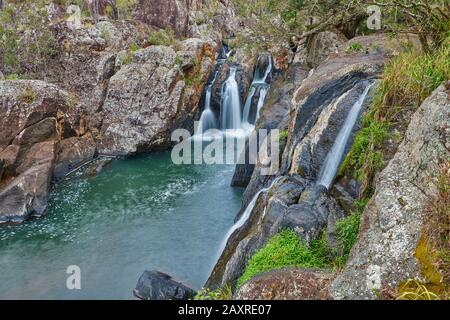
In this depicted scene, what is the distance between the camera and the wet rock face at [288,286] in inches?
180

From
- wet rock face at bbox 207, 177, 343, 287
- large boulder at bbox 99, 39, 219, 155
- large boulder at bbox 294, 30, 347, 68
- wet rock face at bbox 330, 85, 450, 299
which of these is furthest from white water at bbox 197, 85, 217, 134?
→ wet rock face at bbox 330, 85, 450, 299

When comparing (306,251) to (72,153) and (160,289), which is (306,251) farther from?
(72,153)

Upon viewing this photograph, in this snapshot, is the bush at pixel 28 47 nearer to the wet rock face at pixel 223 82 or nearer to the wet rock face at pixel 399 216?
the wet rock face at pixel 223 82

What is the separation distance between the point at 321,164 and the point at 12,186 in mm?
11945

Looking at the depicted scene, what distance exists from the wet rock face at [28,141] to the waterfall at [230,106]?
896cm

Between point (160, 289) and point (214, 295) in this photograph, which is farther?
point (160, 289)

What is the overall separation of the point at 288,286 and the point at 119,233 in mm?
9352

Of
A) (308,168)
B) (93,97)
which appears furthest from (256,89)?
(308,168)

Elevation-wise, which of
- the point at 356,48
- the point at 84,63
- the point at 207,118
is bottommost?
the point at 207,118

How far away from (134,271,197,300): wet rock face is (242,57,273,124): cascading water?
14148 mm

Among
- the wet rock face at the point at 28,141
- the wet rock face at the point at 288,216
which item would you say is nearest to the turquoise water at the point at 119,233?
the wet rock face at the point at 28,141

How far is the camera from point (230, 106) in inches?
886
